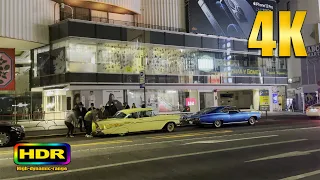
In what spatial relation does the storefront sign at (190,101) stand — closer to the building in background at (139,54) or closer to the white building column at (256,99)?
the building in background at (139,54)

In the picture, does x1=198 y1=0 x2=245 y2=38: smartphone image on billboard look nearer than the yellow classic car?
No

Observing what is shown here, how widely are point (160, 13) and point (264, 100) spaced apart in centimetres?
1754

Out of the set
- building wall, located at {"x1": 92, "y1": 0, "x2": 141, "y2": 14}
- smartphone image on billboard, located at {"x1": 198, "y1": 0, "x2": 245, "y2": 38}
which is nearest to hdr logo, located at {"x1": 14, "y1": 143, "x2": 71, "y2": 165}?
building wall, located at {"x1": 92, "y1": 0, "x2": 141, "y2": 14}

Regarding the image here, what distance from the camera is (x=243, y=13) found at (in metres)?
40.9

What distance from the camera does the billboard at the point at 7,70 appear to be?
27250mm

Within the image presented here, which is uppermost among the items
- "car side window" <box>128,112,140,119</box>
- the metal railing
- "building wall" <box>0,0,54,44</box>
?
the metal railing

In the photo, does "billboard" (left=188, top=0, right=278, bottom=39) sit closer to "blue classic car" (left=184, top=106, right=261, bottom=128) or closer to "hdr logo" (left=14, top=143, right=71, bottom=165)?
"blue classic car" (left=184, top=106, right=261, bottom=128)

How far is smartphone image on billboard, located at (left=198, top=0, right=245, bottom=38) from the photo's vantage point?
121 feet

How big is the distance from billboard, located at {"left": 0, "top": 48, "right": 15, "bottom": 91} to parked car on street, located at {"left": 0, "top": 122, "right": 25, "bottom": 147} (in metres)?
14.6

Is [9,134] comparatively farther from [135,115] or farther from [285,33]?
[285,33]

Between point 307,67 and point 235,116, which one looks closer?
point 235,116

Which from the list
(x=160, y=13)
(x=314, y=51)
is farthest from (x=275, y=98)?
(x=160, y=13)

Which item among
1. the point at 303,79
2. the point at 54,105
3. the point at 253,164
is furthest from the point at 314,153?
the point at 303,79

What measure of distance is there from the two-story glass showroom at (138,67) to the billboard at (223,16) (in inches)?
75.9
